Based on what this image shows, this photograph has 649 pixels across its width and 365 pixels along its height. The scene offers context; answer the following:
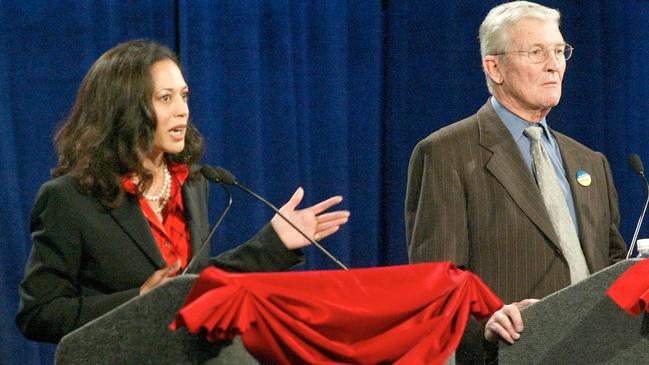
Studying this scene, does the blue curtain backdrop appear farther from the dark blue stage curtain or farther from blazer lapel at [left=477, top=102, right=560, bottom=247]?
blazer lapel at [left=477, top=102, right=560, bottom=247]

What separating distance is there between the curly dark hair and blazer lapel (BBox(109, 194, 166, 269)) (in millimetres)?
43

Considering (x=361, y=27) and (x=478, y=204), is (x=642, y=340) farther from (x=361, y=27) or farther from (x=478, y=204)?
(x=361, y=27)

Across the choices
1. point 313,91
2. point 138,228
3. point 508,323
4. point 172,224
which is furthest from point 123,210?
point 313,91

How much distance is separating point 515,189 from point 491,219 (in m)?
0.11

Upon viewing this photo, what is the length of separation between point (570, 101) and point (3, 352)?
2.60m

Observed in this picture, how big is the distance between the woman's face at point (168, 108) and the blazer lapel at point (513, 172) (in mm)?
871

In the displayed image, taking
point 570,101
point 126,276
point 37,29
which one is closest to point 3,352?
point 37,29

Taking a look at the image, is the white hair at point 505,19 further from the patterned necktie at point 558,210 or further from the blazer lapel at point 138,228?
the blazer lapel at point 138,228

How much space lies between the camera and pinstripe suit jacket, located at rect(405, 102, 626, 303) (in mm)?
2969

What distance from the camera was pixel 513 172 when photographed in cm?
304

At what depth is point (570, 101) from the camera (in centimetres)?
475

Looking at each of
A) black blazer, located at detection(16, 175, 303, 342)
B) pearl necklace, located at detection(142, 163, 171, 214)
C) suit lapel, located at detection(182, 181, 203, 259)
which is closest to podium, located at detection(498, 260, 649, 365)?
black blazer, located at detection(16, 175, 303, 342)

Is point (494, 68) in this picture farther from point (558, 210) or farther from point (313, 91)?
point (313, 91)

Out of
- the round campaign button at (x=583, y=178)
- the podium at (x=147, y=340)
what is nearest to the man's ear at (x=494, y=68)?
the round campaign button at (x=583, y=178)
